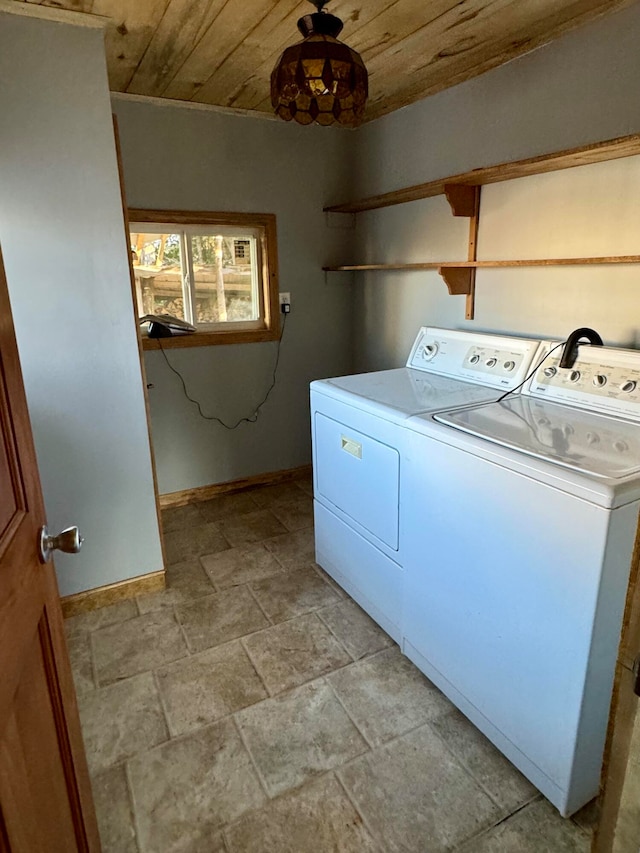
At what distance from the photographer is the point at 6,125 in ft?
5.75

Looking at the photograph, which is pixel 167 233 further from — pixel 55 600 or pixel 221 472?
pixel 55 600

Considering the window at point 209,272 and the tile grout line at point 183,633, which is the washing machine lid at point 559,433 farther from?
the window at point 209,272

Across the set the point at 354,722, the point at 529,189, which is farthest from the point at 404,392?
the point at 354,722

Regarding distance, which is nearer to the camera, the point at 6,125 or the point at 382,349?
the point at 6,125

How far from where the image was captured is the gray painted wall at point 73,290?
1.78 meters

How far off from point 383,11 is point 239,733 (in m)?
2.43

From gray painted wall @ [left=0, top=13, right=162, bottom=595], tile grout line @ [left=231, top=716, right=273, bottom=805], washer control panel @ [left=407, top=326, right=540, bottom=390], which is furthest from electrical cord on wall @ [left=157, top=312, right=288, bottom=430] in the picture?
tile grout line @ [left=231, top=716, right=273, bottom=805]

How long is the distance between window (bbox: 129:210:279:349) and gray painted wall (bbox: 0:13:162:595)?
0.86m

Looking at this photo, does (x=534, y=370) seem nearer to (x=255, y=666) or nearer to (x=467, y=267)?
(x=467, y=267)

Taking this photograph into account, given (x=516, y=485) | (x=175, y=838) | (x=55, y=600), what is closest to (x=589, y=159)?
(x=516, y=485)

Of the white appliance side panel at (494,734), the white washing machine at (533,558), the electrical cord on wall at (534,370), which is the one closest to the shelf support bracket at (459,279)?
the electrical cord on wall at (534,370)

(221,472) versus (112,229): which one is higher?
(112,229)

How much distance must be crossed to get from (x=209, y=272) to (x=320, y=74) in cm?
168

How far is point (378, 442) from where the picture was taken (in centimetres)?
189
